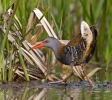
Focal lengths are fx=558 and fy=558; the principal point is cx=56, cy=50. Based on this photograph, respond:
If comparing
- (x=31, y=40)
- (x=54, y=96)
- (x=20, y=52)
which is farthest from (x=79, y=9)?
(x=54, y=96)

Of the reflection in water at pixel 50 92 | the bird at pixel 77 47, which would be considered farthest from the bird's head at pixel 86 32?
the reflection in water at pixel 50 92

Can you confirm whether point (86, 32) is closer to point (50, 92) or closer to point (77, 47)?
point (77, 47)

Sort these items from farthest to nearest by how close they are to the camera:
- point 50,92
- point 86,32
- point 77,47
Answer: point 77,47, point 86,32, point 50,92

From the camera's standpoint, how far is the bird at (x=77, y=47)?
8219mm

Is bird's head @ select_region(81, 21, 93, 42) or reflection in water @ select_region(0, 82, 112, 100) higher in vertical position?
bird's head @ select_region(81, 21, 93, 42)

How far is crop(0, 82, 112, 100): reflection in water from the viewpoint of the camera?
23.0ft

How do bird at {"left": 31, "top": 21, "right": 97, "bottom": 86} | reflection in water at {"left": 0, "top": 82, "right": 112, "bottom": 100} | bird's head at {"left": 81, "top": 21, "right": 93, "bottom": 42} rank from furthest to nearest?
bird at {"left": 31, "top": 21, "right": 97, "bottom": 86} → bird's head at {"left": 81, "top": 21, "right": 93, "bottom": 42} → reflection in water at {"left": 0, "top": 82, "right": 112, "bottom": 100}

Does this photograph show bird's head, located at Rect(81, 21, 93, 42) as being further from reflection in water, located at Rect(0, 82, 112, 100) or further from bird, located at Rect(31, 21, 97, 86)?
reflection in water, located at Rect(0, 82, 112, 100)

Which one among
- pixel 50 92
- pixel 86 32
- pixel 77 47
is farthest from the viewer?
pixel 77 47

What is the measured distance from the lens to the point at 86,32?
320 inches

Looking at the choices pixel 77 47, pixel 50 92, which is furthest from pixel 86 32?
pixel 50 92

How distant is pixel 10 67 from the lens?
7918mm

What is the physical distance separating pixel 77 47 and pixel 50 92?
41.7 inches

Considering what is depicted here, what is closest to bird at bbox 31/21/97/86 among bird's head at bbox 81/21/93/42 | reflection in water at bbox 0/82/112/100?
bird's head at bbox 81/21/93/42
